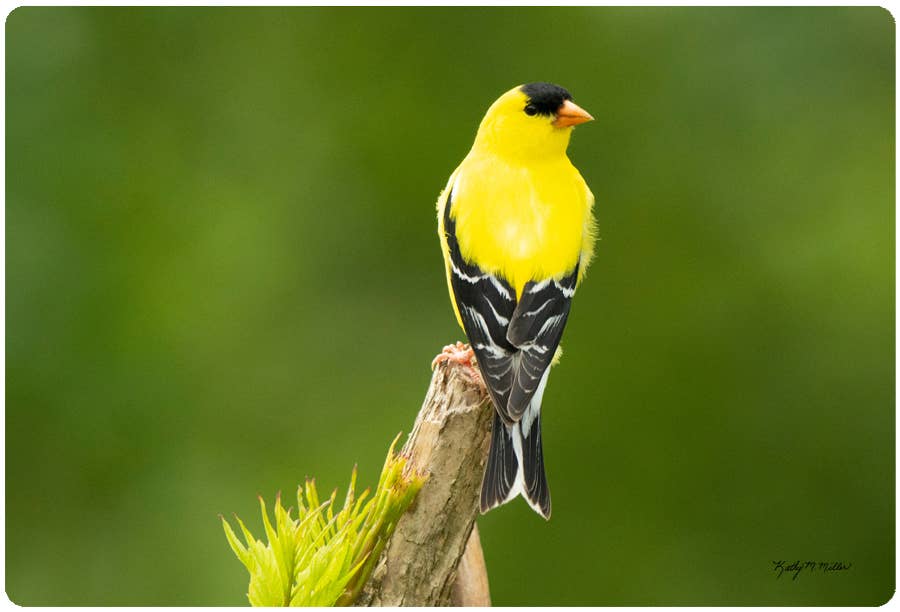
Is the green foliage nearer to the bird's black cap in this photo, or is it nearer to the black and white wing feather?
the black and white wing feather

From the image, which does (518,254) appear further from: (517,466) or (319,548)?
(319,548)

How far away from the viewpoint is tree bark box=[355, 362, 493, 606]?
1390 mm

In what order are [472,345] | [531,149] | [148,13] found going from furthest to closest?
[148,13]
[531,149]
[472,345]

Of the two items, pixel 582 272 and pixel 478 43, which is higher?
pixel 478 43

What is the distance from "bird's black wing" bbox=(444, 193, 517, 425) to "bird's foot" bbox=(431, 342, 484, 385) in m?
0.02

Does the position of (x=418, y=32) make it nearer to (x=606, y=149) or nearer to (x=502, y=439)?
(x=606, y=149)

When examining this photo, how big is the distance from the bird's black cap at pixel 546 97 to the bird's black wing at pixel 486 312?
1.21ft

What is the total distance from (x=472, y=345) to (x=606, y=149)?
1.55 meters

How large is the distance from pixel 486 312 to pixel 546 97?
54 centimetres

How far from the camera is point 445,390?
5.26 feet

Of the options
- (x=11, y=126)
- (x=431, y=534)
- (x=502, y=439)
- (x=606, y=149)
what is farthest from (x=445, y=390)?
(x=11, y=126)

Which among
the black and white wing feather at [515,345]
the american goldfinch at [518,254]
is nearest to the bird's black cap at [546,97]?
the american goldfinch at [518,254]

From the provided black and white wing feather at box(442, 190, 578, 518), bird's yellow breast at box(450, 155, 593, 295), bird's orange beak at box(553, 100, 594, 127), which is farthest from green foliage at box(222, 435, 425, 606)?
bird's orange beak at box(553, 100, 594, 127)

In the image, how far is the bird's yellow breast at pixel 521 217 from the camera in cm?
200
